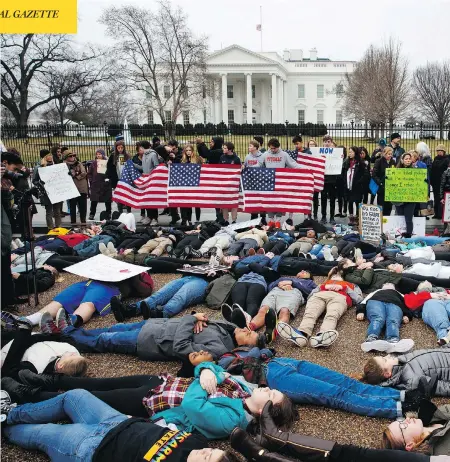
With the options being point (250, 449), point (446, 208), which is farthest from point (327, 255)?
point (250, 449)

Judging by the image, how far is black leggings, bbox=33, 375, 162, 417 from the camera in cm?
433

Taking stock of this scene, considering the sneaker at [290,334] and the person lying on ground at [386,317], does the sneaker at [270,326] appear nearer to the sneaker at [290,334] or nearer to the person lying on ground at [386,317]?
the sneaker at [290,334]

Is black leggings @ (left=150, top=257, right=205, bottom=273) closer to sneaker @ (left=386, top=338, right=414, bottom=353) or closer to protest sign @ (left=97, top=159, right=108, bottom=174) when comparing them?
sneaker @ (left=386, top=338, right=414, bottom=353)

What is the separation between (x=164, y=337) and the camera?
5391 mm

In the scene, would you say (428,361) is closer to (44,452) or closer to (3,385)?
(44,452)

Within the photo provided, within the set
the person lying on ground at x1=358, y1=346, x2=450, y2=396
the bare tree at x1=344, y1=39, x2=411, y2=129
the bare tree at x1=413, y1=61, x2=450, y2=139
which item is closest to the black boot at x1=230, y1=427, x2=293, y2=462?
the person lying on ground at x1=358, y1=346, x2=450, y2=396

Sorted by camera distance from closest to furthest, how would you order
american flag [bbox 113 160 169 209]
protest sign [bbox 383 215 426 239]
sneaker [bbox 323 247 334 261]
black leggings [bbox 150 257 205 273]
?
black leggings [bbox 150 257 205 273]
sneaker [bbox 323 247 334 261]
protest sign [bbox 383 215 426 239]
american flag [bbox 113 160 169 209]

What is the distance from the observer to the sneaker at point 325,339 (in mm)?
5523

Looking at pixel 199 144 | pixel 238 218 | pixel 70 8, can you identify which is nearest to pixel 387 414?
pixel 70 8

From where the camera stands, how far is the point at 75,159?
1253cm

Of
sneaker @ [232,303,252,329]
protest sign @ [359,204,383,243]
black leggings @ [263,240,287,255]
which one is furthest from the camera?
protest sign @ [359,204,383,243]

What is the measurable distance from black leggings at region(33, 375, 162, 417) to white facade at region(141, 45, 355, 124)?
2056 inches

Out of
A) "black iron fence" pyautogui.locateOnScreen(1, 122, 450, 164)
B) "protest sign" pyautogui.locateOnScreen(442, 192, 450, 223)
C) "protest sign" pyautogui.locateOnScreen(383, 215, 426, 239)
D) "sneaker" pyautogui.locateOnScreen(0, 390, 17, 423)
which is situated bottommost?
"sneaker" pyautogui.locateOnScreen(0, 390, 17, 423)

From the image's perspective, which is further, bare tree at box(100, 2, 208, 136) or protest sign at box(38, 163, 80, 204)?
bare tree at box(100, 2, 208, 136)
